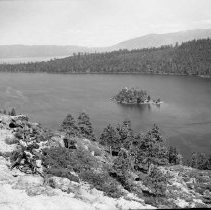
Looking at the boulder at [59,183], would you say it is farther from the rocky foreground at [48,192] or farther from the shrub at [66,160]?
the shrub at [66,160]

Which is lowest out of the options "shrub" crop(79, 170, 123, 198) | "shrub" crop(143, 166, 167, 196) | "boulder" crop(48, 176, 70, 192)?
"shrub" crop(143, 166, 167, 196)

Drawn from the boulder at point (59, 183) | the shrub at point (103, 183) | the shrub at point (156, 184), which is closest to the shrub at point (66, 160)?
the shrub at point (103, 183)

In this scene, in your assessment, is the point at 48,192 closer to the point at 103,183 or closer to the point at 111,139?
the point at 103,183

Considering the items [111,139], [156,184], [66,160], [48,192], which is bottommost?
[111,139]

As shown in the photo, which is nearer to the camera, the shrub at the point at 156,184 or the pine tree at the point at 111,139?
the shrub at the point at 156,184

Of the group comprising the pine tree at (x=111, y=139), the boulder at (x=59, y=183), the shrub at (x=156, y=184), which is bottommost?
the pine tree at (x=111, y=139)

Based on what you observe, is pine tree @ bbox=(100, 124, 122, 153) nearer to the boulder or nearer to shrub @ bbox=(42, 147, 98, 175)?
shrub @ bbox=(42, 147, 98, 175)

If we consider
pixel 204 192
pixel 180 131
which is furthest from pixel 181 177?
pixel 180 131

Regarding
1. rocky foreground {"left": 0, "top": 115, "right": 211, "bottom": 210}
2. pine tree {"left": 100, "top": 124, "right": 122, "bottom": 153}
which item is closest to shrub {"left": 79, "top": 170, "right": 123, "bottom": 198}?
rocky foreground {"left": 0, "top": 115, "right": 211, "bottom": 210}

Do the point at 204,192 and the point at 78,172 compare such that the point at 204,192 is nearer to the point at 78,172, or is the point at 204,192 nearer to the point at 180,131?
the point at 78,172

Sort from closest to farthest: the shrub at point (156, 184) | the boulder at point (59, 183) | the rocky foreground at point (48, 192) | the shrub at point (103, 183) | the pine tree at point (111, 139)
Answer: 1. the rocky foreground at point (48, 192)
2. the boulder at point (59, 183)
3. the shrub at point (103, 183)
4. the shrub at point (156, 184)
5. the pine tree at point (111, 139)

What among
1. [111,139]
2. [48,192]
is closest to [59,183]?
[48,192]
